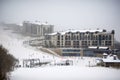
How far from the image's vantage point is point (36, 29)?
536cm

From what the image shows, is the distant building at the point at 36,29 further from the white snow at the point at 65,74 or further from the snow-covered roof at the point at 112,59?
the snow-covered roof at the point at 112,59

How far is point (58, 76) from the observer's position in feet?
13.8

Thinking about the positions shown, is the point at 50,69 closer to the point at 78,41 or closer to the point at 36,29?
the point at 36,29

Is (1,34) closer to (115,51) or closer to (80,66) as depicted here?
(80,66)

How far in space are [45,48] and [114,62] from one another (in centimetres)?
136

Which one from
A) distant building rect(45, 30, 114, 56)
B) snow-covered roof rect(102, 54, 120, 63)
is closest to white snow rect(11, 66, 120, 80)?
snow-covered roof rect(102, 54, 120, 63)

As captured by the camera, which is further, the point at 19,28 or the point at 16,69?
the point at 19,28

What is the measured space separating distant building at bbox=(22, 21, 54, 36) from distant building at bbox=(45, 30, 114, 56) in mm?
122

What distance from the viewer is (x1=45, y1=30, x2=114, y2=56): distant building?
5344mm

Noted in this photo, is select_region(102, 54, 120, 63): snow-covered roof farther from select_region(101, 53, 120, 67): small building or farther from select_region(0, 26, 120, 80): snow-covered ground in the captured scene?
select_region(0, 26, 120, 80): snow-covered ground

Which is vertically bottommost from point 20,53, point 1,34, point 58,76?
point 58,76

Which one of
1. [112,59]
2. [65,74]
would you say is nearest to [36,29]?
[65,74]

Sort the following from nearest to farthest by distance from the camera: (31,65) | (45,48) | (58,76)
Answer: (58,76) < (31,65) < (45,48)

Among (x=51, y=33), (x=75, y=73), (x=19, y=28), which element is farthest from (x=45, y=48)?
(x=75, y=73)
